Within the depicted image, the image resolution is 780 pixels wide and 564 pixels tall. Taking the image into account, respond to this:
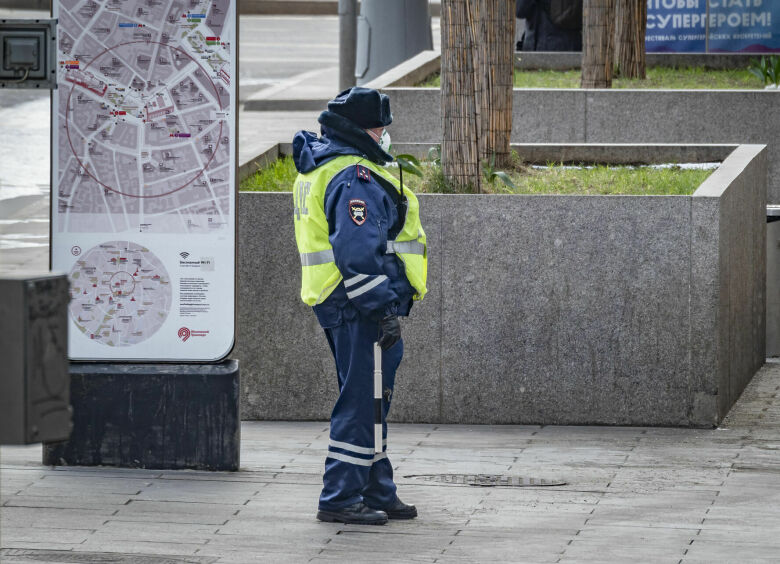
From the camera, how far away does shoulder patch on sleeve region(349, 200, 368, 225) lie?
6.21 m

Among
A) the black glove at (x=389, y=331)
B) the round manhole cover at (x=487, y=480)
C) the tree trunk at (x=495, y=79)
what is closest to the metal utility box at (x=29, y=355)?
the black glove at (x=389, y=331)

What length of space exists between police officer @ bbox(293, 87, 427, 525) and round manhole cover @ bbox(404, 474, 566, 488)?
716mm

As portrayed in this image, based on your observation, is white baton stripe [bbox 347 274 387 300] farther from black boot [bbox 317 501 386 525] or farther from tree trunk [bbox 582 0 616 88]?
tree trunk [bbox 582 0 616 88]

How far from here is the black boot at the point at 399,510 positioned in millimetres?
6547

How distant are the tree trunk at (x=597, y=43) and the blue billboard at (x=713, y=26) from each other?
363 centimetres

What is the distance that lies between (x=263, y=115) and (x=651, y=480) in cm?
1627

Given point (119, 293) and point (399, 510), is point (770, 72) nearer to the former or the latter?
point (119, 293)

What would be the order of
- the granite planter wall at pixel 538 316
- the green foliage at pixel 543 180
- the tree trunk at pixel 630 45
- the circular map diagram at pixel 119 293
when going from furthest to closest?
the tree trunk at pixel 630 45 → the green foliage at pixel 543 180 → the granite planter wall at pixel 538 316 → the circular map diagram at pixel 119 293

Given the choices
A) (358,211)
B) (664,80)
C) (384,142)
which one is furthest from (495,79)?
(664,80)

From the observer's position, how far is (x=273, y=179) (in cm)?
983

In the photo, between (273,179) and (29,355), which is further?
(273,179)

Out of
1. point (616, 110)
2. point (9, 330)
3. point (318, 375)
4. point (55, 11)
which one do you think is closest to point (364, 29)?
point (616, 110)

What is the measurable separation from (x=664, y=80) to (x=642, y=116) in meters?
2.28

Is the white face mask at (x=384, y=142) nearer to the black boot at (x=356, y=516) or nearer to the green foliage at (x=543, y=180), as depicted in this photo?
the black boot at (x=356, y=516)
